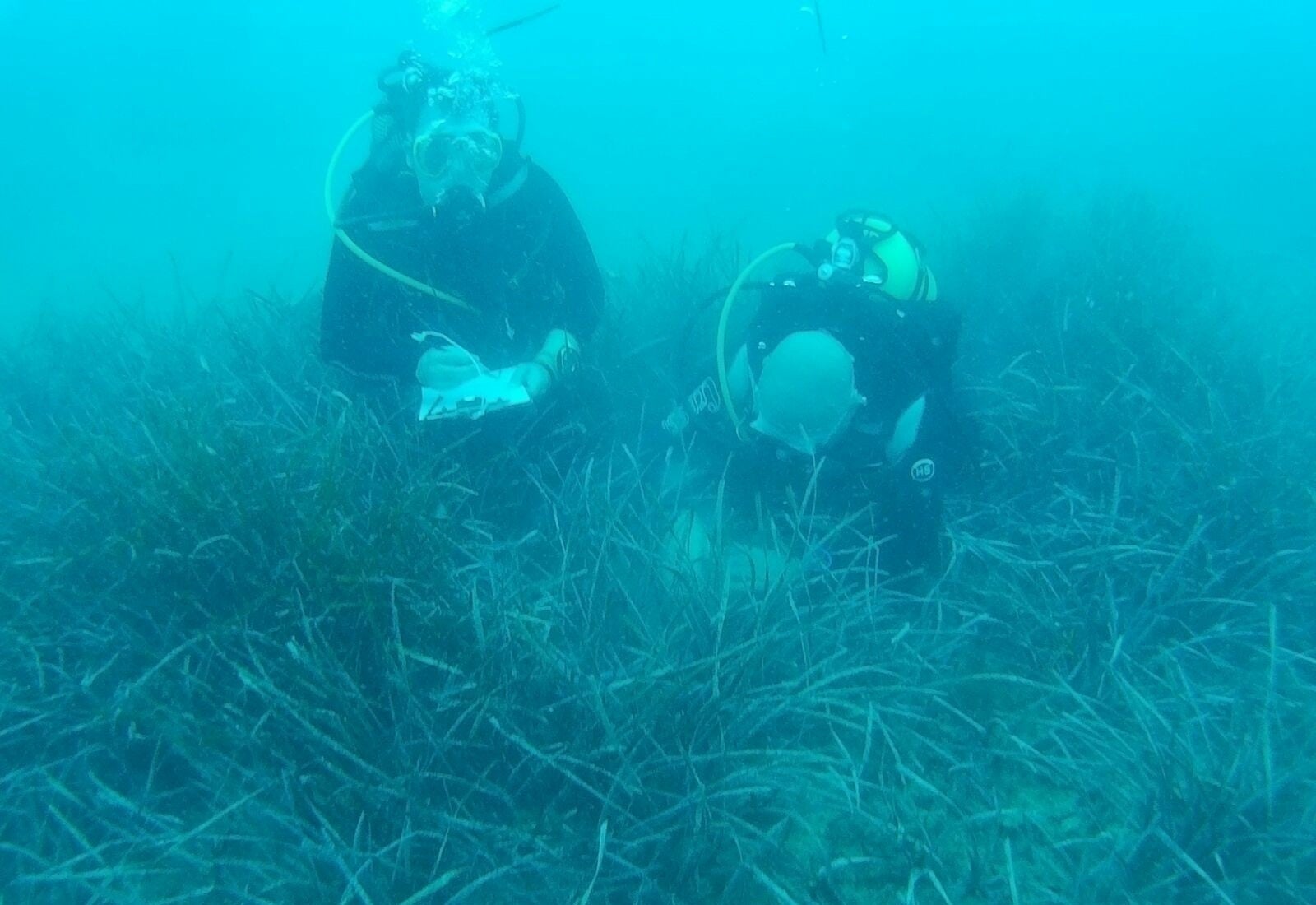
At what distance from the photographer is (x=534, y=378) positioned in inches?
137

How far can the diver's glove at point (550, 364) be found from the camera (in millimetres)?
3471

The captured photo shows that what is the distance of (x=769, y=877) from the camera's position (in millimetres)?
2033

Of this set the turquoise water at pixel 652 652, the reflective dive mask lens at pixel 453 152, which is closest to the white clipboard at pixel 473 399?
the turquoise water at pixel 652 652

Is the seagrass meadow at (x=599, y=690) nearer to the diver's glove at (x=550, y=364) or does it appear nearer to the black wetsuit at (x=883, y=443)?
the black wetsuit at (x=883, y=443)

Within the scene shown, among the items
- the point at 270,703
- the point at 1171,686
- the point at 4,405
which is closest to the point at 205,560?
the point at 270,703

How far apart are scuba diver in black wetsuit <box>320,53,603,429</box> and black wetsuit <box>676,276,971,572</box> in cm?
120

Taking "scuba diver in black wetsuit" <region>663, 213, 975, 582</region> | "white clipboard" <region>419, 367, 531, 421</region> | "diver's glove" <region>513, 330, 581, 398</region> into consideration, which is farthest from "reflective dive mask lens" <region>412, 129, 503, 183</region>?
"scuba diver in black wetsuit" <region>663, 213, 975, 582</region>

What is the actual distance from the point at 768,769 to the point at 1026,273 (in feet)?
18.5

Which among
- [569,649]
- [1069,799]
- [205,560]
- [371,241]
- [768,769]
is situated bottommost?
[1069,799]

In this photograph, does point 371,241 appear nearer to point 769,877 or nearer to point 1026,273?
point 769,877

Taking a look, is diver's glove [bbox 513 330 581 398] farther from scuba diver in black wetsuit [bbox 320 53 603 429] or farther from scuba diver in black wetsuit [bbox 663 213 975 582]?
scuba diver in black wetsuit [bbox 663 213 975 582]

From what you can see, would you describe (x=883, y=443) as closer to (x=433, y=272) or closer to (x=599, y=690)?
(x=599, y=690)

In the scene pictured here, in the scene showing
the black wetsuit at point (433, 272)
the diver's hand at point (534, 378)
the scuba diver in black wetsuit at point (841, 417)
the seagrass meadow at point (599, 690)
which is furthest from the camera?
the black wetsuit at point (433, 272)

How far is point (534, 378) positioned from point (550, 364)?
201 millimetres
